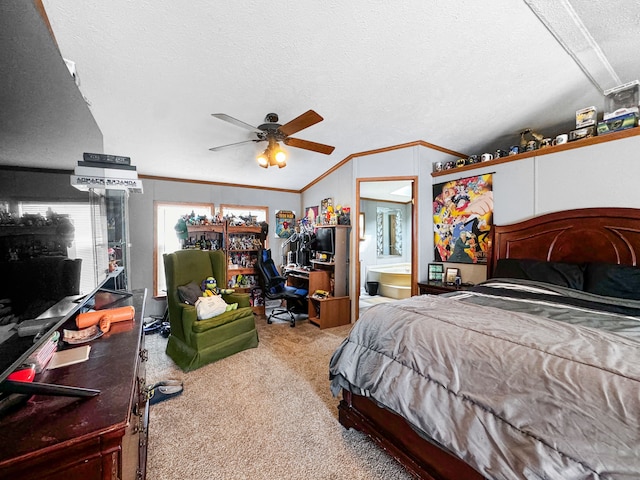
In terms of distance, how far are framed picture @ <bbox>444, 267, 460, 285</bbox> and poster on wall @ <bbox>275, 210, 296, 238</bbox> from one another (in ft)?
9.88

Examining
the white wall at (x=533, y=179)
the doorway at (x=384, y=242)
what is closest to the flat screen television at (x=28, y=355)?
the white wall at (x=533, y=179)

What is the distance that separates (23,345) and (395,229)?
696 centimetres

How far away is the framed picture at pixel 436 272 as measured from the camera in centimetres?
355

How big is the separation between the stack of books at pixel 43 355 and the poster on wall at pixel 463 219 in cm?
377

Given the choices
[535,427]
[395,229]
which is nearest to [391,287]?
[395,229]

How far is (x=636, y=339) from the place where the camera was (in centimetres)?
121

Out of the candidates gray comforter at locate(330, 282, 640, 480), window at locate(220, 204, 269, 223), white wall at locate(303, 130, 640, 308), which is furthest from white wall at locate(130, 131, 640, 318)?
gray comforter at locate(330, 282, 640, 480)

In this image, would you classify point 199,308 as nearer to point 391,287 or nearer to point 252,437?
point 252,437

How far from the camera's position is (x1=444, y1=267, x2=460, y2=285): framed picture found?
3.39 meters

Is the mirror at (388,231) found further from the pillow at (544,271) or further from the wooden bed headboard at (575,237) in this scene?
the pillow at (544,271)

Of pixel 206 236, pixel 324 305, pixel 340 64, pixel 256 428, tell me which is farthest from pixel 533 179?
pixel 206 236

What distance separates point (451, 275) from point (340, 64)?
Answer: 109 inches

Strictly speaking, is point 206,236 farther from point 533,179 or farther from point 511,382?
point 533,179

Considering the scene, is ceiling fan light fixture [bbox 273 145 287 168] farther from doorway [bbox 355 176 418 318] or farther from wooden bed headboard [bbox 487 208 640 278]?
doorway [bbox 355 176 418 318]
